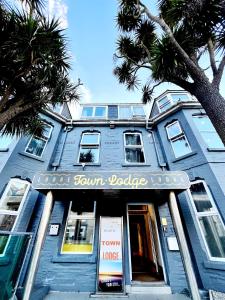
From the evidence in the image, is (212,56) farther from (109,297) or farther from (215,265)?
(109,297)

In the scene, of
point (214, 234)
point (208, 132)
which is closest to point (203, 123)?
point (208, 132)

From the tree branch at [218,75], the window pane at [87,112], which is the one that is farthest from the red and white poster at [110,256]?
the window pane at [87,112]

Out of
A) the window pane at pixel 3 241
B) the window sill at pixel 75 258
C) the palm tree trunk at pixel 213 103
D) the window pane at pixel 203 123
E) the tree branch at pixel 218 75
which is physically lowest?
the window sill at pixel 75 258

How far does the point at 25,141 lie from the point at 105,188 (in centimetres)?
448

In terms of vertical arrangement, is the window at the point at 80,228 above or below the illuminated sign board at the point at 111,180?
below

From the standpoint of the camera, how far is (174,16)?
423 centimetres

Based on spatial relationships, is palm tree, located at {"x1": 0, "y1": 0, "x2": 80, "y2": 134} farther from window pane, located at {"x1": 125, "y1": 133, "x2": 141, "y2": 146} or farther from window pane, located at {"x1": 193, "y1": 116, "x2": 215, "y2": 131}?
window pane, located at {"x1": 193, "y1": 116, "x2": 215, "y2": 131}

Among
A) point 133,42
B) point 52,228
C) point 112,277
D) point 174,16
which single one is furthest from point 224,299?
point 133,42

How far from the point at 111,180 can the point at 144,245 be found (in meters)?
5.23

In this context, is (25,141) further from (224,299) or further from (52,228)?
(224,299)

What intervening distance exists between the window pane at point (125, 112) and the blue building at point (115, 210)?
155 centimetres

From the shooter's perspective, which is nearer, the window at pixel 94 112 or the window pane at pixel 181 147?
the window pane at pixel 181 147

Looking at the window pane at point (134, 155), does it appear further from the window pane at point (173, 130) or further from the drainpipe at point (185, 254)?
the drainpipe at point (185, 254)

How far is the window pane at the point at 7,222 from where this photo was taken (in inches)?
205
